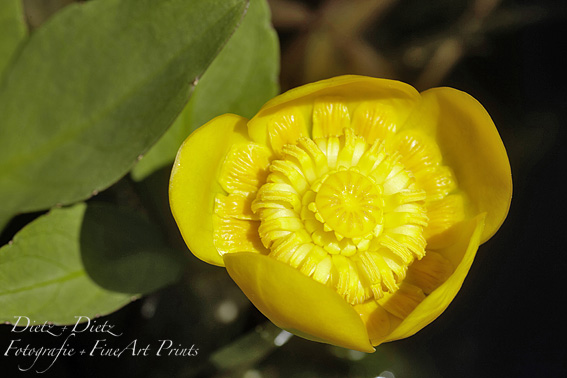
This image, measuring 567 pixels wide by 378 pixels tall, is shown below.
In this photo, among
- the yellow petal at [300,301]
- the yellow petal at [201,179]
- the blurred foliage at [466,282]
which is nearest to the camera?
the yellow petal at [300,301]

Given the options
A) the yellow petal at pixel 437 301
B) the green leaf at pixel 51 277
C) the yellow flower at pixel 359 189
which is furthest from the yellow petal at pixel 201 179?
the yellow petal at pixel 437 301

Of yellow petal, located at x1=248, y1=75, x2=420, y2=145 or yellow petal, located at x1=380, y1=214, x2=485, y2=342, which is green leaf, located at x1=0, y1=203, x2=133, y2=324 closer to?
yellow petal, located at x1=248, y1=75, x2=420, y2=145

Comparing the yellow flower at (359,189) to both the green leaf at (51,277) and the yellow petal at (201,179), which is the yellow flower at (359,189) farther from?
the green leaf at (51,277)

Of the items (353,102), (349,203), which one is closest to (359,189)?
(349,203)

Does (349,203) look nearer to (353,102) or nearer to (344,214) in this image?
(344,214)

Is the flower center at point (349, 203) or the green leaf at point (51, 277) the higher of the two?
the flower center at point (349, 203)

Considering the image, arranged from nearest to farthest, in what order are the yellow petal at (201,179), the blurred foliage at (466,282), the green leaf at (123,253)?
1. the yellow petal at (201,179)
2. the green leaf at (123,253)
3. the blurred foliage at (466,282)

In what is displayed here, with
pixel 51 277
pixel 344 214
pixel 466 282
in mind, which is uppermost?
pixel 344 214
